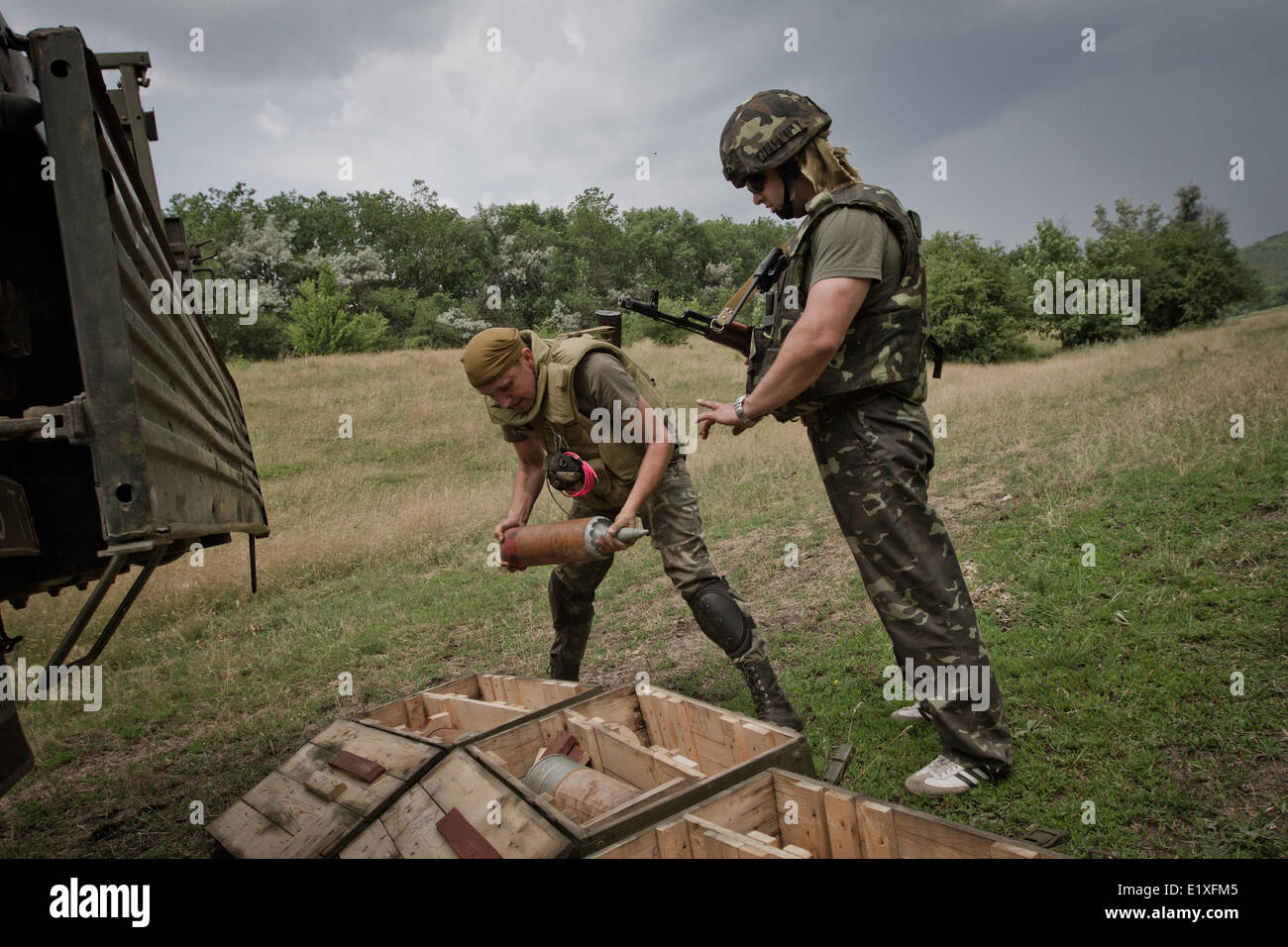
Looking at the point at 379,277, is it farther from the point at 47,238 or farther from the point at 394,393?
the point at 47,238

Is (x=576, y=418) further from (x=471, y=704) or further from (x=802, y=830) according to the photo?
(x=802, y=830)

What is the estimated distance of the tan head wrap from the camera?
3.80 metres

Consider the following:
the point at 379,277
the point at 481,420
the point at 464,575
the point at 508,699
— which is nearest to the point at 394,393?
the point at 481,420

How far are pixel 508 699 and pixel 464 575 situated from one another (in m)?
5.14

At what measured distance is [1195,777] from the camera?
3113mm

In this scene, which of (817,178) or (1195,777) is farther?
(817,178)

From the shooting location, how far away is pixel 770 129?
3.30 meters

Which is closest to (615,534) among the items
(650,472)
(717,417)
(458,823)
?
(650,472)

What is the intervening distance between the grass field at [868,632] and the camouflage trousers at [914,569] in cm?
34

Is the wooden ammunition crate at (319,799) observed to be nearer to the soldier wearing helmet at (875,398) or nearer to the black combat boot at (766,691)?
the black combat boot at (766,691)

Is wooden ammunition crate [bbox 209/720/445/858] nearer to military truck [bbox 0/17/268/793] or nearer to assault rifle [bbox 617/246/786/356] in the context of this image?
military truck [bbox 0/17/268/793]

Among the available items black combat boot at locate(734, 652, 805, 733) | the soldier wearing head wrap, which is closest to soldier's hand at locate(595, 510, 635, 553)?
the soldier wearing head wrap

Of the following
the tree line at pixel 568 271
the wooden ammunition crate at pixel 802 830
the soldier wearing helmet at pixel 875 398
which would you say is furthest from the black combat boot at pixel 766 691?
the tree line at pixel 568 271
